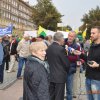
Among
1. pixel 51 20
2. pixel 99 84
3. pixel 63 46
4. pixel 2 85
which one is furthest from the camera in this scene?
pixel 51 20

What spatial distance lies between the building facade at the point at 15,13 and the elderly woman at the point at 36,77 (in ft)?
347

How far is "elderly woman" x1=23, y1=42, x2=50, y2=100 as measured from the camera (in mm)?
5262

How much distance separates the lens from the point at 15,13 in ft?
461

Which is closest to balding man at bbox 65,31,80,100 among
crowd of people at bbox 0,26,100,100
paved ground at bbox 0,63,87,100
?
crowd of people at bbox 0,26,100,100

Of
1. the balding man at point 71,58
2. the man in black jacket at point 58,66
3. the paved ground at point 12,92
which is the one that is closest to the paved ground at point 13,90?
the paved ground at point 12,92

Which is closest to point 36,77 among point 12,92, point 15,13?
point 12,92

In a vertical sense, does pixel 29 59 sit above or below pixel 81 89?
above

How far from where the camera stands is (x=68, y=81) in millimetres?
8555

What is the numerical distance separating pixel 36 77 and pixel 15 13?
13646 cm

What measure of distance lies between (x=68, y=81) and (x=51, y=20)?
2359 inches

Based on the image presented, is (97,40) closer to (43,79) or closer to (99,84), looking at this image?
(99,84)

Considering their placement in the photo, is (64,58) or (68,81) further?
(68,81)

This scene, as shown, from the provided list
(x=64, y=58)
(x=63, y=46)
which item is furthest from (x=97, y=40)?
(x=63, y=46)

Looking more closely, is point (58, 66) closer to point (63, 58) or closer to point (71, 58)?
point (63, 58)
